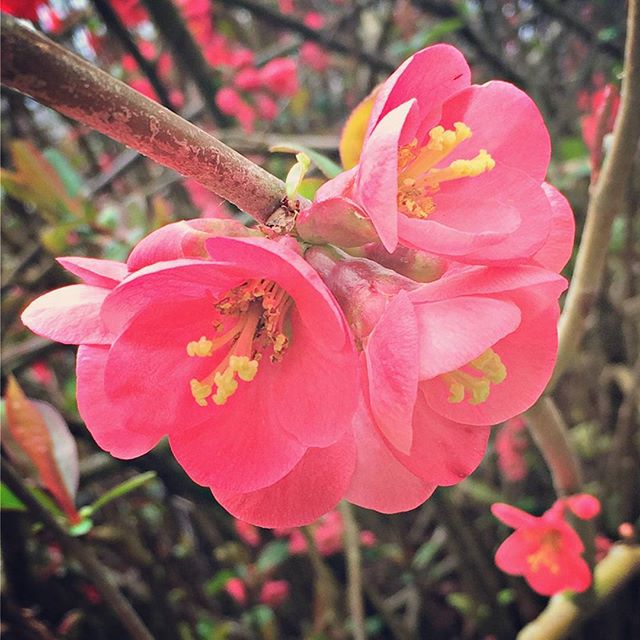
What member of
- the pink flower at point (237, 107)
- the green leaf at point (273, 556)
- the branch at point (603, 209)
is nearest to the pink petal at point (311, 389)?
the branch at point (603, 209)

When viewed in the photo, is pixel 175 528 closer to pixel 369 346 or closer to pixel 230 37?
pixel 369 346

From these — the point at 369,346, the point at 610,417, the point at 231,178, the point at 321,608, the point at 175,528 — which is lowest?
the point at 610,417

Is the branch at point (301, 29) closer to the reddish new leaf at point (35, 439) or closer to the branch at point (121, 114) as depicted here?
the reddish new leaf at point (35, 439)

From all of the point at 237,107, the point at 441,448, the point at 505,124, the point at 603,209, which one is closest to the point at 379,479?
the point at 441,448

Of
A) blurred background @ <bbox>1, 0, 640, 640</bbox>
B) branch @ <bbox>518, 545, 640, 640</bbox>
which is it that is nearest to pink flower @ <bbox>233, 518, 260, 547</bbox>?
blurred background @ <bbox>1, 0, 640, 640</bbox>

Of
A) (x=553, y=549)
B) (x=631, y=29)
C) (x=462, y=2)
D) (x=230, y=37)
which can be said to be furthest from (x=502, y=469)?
(x=230, y=37)

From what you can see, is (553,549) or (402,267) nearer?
(402,267)

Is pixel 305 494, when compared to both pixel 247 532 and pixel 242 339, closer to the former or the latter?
pixel 242 339
